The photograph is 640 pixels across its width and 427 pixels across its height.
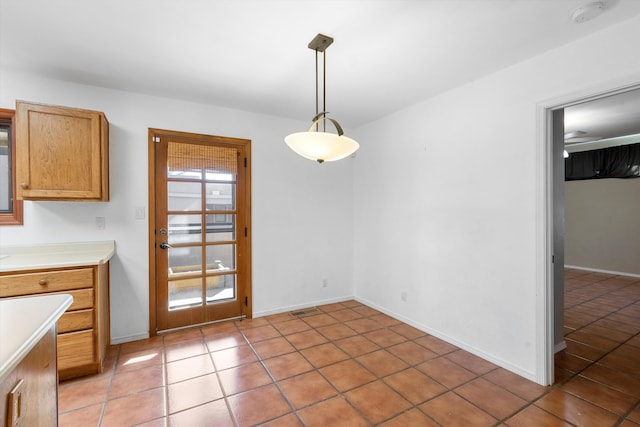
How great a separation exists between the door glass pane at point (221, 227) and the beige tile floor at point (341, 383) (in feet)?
3.30

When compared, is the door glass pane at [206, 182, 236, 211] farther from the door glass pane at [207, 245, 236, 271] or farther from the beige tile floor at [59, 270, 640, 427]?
the beige tile floor at [59, 270, 640, 427]

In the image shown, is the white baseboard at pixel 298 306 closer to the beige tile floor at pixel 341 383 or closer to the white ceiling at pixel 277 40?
the beige tile floor at pixel 341 383

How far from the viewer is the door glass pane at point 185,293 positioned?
10.7ft

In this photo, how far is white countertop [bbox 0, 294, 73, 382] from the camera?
0.80 metres

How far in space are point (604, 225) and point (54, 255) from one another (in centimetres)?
857

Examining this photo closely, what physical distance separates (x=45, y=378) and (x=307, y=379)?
1664 mm

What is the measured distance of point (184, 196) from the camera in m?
3.28

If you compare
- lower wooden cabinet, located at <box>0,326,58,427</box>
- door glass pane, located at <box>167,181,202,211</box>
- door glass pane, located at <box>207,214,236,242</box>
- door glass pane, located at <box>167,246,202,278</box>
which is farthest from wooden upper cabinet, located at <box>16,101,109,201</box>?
lower wooden cabinet, located at <box>0,326,58,427</box>

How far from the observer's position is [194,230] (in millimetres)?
3334

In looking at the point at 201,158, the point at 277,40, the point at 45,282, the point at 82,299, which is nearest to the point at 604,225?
the point at 277,40

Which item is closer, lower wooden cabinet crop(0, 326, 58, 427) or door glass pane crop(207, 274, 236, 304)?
lower wooden cabinet crop(0, 326, 58, 427)

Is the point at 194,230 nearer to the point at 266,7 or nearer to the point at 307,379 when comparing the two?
the point at 307,379

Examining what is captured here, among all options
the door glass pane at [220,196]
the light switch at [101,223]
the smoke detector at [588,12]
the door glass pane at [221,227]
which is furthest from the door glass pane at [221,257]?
the smoke detector at [588,12]

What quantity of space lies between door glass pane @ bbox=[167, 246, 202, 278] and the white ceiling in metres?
1.67
